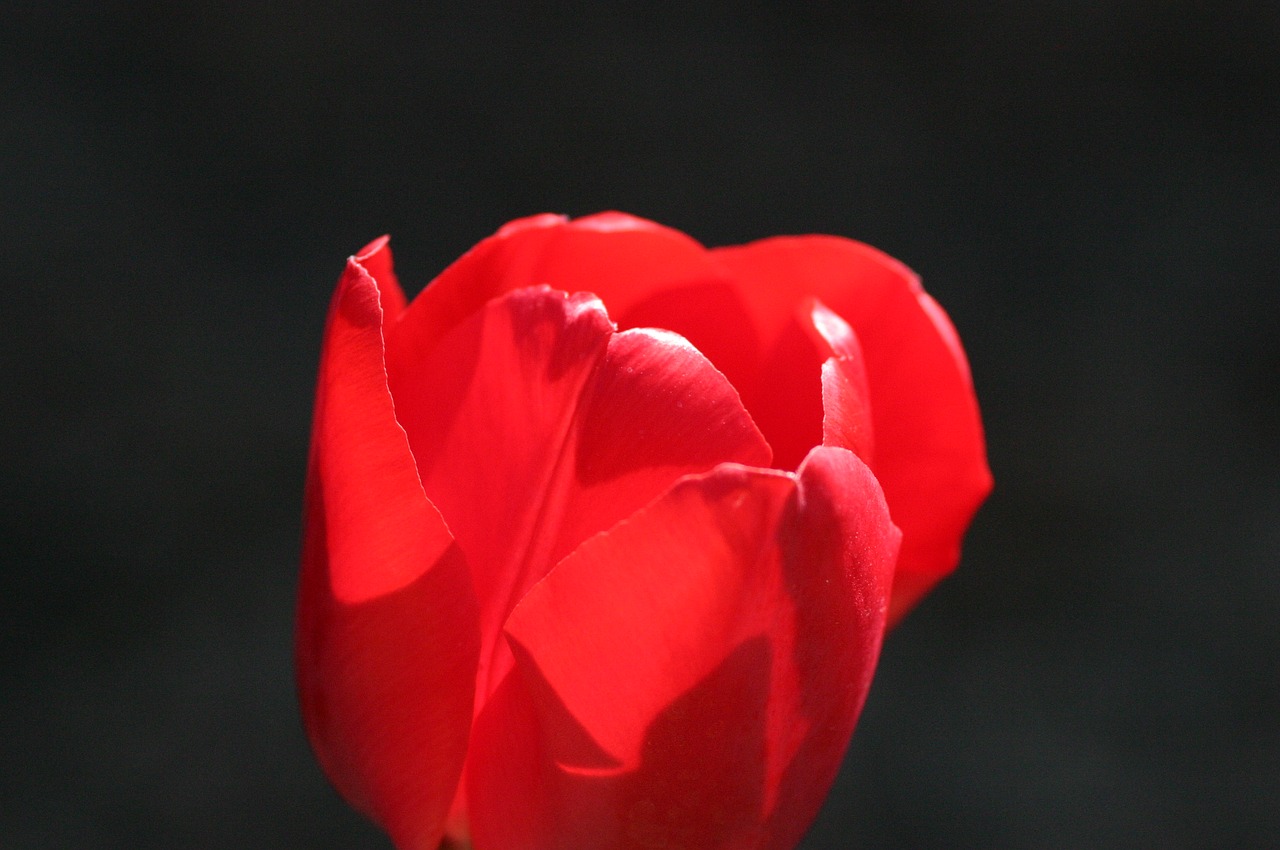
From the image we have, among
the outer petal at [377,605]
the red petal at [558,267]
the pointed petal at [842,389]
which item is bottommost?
the outer petal at [377,605]

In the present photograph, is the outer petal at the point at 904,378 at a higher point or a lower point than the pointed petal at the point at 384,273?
lower

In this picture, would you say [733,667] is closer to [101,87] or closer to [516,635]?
[516,635]

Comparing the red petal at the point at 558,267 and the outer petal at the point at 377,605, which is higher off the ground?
the red petal at the point at 558,267

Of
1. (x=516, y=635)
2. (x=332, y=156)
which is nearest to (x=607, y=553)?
(x=516, y=635)
